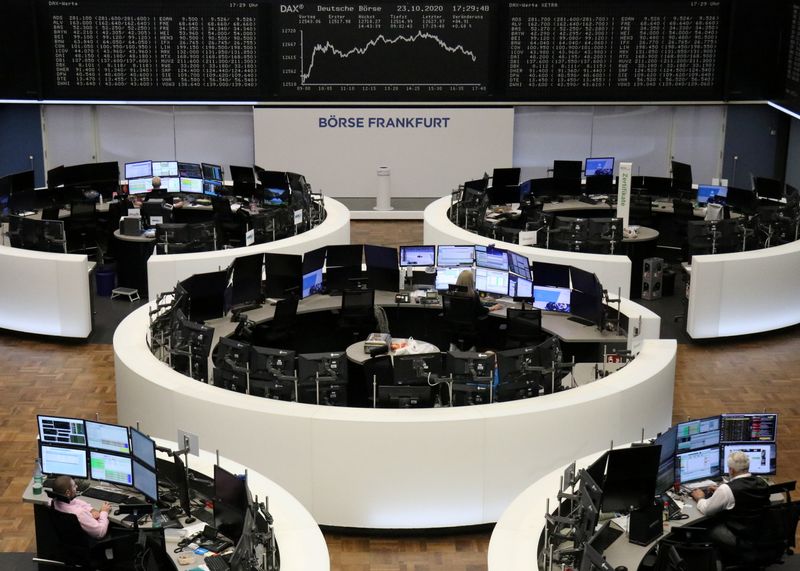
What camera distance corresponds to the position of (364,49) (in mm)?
17047

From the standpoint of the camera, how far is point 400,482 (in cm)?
801

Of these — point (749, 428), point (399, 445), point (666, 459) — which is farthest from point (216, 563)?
point (749, 428)

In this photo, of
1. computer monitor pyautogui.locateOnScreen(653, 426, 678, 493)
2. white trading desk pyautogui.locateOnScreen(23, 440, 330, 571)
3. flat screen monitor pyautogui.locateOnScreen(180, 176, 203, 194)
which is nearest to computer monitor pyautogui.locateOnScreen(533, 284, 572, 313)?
computer monitor pyautogui.locateOnScreen(653, 426, 678, 493)

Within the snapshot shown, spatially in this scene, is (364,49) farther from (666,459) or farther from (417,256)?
(666,459)

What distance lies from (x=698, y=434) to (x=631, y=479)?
83cm

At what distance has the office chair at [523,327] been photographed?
401 inches

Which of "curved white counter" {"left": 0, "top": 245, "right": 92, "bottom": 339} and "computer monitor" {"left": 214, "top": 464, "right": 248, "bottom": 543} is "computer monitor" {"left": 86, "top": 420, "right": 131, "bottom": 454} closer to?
"computer monitor" {"left": 214, "top": 464, "right": 248, "bottom": 543}

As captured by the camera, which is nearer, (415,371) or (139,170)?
(415,371)

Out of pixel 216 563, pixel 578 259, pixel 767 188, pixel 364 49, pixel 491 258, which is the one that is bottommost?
pixel 216 563

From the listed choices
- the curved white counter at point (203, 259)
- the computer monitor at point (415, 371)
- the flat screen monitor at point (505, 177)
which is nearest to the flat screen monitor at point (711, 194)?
the flat screen monitor at point (505, 177)

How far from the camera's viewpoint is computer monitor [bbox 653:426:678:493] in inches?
285

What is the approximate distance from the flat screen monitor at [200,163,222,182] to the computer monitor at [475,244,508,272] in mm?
5314

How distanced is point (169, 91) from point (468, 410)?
35.0 feet

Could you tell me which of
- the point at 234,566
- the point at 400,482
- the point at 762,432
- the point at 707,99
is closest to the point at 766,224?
the point at 707,99
